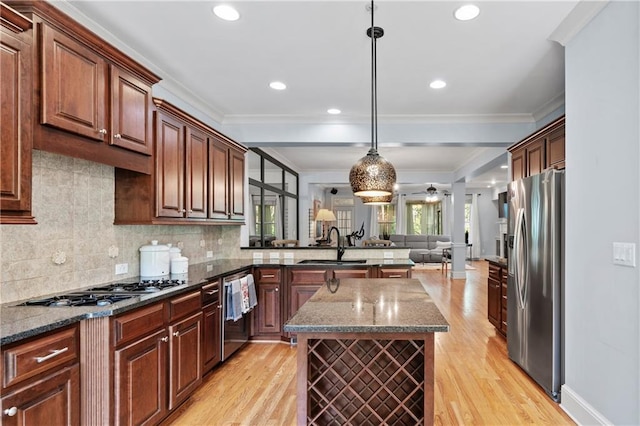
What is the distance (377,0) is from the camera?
2.22 metres

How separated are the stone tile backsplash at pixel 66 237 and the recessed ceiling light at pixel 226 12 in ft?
4.55

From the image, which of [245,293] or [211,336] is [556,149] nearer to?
[245,293]

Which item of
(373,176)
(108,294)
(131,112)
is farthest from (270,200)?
(373,176)

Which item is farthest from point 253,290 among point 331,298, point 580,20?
point 580,20

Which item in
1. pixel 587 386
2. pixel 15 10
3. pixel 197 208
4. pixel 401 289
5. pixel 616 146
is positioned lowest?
pixel 587 386

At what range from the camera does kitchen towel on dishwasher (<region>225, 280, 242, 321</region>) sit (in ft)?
11.1

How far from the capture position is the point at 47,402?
1.60m

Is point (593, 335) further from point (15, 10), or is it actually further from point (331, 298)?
point (15, 10)

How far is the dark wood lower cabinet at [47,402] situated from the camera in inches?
56.7

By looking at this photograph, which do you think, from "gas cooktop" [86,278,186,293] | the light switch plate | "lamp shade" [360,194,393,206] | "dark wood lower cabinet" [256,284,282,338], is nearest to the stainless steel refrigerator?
the light switch plate

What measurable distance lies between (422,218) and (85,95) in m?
12.8

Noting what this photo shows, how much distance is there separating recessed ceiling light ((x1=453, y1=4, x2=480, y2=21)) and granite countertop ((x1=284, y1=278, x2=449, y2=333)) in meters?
1.85

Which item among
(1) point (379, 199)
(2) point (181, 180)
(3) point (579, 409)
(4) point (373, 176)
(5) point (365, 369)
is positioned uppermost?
(2) point (181, 180)

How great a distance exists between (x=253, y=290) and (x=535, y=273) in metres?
2.70
